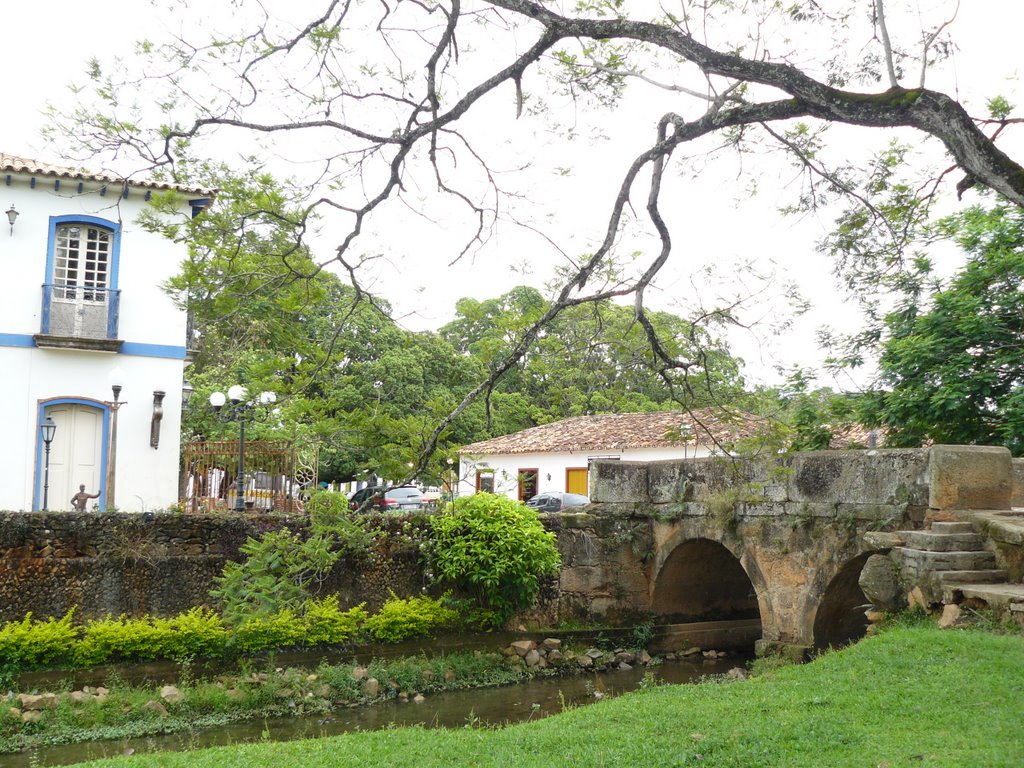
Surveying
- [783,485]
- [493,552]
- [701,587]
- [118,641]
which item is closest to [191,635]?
[118,641]

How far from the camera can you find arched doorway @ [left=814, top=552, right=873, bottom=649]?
34.7 ft

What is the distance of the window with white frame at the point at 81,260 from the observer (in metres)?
14.4

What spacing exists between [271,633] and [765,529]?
6380mm

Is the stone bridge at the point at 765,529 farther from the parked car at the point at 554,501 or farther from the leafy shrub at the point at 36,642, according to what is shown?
the parked car at the point at 554,501

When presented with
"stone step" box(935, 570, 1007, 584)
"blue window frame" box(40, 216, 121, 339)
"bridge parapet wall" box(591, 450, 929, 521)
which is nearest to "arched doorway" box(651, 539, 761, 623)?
"bridge parapet wall" box(591, 450, 929, 521)

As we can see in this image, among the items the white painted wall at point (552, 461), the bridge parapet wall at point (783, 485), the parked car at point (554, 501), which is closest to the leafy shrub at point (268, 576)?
the bridge parapet wall at point (783, 485)

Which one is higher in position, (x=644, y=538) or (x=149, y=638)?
(x=644, y=538)

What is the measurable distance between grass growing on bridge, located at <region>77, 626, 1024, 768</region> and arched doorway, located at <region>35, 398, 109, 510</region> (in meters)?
8.67

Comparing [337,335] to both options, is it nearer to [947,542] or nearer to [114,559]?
[947,542]

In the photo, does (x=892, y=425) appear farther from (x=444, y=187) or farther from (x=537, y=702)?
(x=444, y=187)

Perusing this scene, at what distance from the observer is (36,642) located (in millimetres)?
10195

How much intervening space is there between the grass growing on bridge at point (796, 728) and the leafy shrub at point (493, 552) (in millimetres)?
4645

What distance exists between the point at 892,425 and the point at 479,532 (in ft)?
18.6

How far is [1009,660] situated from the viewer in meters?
6.25
